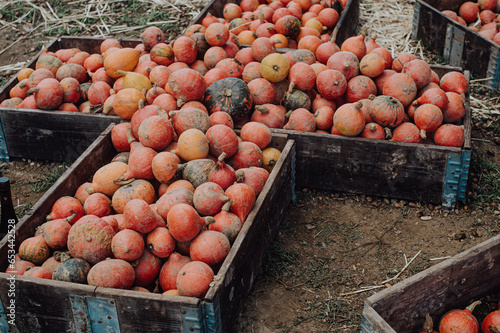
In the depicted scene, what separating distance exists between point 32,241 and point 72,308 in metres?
0.73

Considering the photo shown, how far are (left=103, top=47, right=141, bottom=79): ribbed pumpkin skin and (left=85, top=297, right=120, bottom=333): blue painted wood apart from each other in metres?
3.22

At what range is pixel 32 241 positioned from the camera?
3840mm

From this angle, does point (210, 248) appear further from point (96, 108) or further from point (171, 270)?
point (96, 108)

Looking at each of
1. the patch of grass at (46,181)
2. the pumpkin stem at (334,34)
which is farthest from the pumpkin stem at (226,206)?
the pumpkin stem at (334,34)

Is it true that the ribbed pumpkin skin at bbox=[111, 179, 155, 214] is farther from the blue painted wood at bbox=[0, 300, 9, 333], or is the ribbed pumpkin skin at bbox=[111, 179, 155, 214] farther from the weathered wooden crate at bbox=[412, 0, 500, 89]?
the weathered wooden crate at bbox=[412, 0, 500, 89]

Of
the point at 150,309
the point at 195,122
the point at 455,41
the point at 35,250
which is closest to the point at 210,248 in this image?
the point at 150,309

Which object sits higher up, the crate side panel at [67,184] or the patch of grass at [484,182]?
the crate side panel at [67,184]

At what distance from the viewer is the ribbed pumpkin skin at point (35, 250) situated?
3795mm

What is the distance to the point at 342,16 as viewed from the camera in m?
7.75

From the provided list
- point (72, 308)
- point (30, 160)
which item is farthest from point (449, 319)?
point (30, 160)

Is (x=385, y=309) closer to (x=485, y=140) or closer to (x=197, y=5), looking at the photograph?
(x=485, y=140)

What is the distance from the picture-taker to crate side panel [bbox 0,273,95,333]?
3.38m

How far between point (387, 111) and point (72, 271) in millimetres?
3376

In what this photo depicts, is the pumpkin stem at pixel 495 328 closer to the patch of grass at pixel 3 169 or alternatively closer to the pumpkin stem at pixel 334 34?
the pumpkin stem at pixel 334 34
